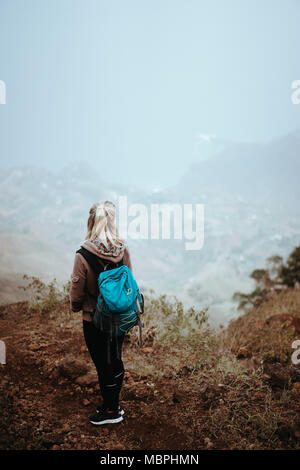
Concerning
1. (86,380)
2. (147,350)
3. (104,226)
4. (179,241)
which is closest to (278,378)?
(147,350)

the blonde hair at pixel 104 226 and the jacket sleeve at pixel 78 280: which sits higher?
the blonde hair at pixel 104 226

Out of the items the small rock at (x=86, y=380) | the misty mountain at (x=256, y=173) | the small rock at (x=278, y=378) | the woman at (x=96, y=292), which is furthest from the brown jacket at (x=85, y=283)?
the misty mountain at (x=256, y=173)

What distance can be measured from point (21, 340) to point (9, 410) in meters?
1.28

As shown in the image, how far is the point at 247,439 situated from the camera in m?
2.16

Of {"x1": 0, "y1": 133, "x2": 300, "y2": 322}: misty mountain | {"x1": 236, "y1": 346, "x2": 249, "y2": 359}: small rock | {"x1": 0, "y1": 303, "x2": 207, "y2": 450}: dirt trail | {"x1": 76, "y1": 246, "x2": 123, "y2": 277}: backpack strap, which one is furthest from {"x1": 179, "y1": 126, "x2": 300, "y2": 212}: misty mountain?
{"x1": 76, "y1": 246, "x2": 123, "y2": 277}: backpack strap

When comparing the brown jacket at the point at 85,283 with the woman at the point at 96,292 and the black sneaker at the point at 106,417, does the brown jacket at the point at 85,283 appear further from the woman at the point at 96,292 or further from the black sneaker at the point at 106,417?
the black sneaker at the point at 106,417

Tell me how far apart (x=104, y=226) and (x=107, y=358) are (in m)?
1.09

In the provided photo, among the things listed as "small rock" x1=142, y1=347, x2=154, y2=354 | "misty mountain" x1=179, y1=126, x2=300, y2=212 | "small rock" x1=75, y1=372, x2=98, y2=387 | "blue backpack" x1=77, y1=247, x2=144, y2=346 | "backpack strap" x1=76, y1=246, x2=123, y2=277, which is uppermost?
"misty mountain" x1=179, y1=126, x2=300, y2=212

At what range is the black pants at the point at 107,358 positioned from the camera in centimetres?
221

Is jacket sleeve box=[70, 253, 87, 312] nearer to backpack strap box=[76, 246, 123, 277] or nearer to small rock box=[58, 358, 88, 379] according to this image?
backpack strap box=[76, 246, 123, 277]

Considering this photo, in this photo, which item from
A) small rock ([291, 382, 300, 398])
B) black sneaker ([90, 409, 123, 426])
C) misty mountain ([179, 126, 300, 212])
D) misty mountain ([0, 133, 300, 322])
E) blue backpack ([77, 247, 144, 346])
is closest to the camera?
blue backpack ([77, 247, 144, 346])

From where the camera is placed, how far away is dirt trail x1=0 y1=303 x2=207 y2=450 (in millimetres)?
2145
